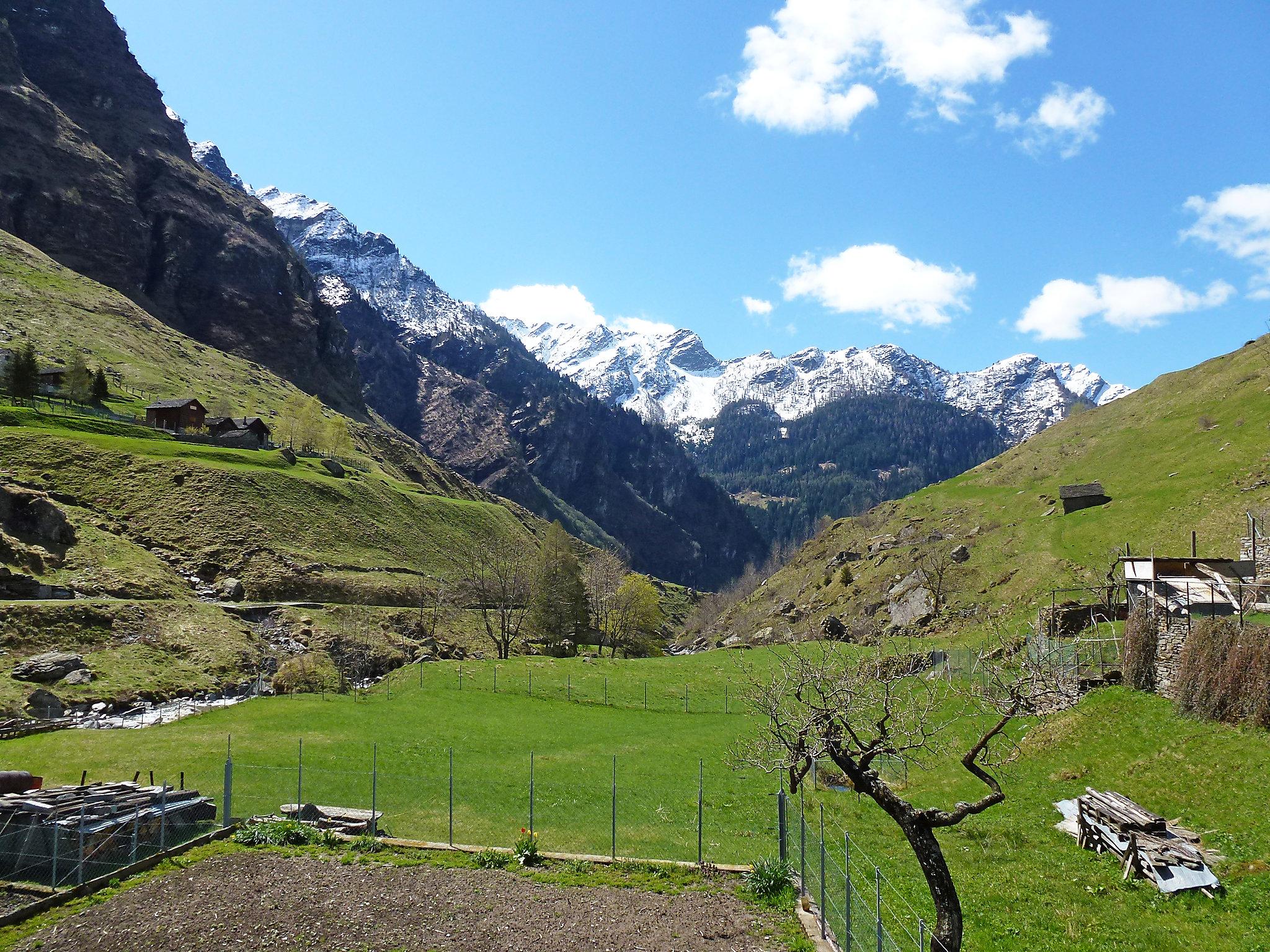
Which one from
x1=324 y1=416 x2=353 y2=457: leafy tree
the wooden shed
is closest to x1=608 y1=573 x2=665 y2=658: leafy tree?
the wooden shed

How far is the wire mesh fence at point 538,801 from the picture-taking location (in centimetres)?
2430

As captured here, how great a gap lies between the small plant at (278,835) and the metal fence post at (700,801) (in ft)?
41.4

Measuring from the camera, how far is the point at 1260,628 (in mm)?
24234

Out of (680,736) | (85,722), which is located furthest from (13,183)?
(680,736)

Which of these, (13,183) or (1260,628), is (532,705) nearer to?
(1260,628)

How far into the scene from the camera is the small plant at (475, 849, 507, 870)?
2175 centimetres

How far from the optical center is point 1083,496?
80.4m

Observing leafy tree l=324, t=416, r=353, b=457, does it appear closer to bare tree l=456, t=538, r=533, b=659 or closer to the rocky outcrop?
bare tree l=456, t=538, r=533, b=659

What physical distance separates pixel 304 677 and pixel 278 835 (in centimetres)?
3164

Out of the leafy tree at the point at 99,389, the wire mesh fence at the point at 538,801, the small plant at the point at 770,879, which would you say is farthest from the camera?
the leafy tree at the point at 99,389

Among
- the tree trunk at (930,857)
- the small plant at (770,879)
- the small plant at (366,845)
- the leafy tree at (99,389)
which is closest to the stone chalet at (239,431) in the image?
the leafy tree at (99,389)

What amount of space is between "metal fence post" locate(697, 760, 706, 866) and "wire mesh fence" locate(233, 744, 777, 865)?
128 mm

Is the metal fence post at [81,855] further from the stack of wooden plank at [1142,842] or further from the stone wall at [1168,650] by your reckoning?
the stone wall at [1168,650]

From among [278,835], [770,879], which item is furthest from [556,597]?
[770,879]
